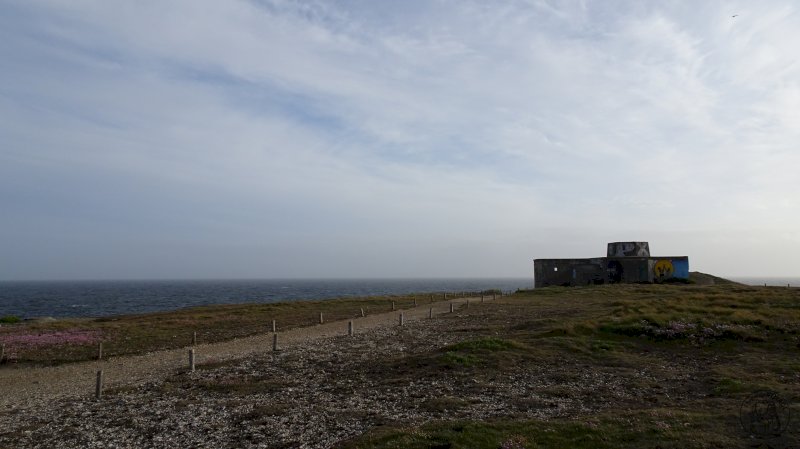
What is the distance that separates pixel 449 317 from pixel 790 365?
28014mm

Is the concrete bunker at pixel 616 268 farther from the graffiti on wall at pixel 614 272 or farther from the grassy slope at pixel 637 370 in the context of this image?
the grassy slope at pixel 637 370

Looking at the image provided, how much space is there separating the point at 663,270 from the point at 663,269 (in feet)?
0.53

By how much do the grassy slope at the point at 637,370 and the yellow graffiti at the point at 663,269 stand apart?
145ft

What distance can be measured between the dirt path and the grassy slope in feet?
38.7

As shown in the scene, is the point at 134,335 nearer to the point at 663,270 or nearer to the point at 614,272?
the point at 614,272

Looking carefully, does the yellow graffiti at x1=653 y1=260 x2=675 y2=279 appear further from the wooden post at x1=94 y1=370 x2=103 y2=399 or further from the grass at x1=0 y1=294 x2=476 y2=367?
the wooden post at x1=94 y1=370 x2=103 y2=399

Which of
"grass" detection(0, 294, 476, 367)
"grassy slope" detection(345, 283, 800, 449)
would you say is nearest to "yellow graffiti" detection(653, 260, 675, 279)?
"grassy slope" detection(345, 283, 800, 449)

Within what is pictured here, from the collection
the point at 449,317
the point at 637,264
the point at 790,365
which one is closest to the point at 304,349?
the point at 449,317

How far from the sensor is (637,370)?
74.3 feet

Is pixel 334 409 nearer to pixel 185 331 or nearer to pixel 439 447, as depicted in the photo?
pixel 439 447

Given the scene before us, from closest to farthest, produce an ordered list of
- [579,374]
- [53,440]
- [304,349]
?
[53,440] → [579,374] → [304,349]

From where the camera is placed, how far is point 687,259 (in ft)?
283

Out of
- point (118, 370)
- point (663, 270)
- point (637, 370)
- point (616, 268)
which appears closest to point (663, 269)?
point (663, 270)

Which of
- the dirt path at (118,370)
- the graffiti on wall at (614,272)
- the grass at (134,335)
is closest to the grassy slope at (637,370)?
the dirt path at (118,370)
